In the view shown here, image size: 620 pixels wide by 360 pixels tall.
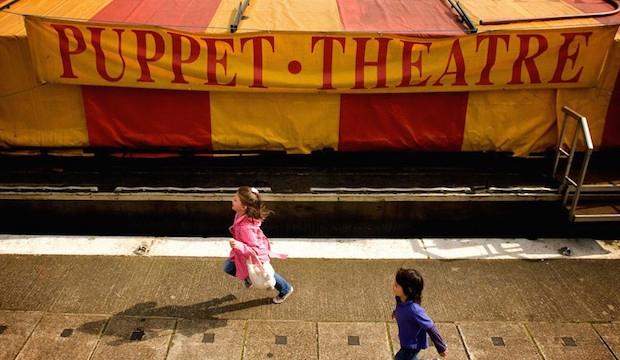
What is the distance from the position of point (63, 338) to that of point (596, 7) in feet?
24.5

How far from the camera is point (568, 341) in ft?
15.1

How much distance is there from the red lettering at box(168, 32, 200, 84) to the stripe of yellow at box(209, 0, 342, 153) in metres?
0.48

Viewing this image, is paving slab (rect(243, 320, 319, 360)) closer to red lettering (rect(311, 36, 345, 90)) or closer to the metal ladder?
red lettering (rect(311, 36, 345, 90))

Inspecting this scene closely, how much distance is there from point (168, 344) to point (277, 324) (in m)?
1.00

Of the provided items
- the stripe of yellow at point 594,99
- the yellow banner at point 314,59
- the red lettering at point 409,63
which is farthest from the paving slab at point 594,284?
the red lettering at point 409,63

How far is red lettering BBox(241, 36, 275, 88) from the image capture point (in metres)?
5.90

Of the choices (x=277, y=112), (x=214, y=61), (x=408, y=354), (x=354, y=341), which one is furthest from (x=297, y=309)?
(x=214, y=61)

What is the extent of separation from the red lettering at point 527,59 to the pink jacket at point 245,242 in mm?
3812

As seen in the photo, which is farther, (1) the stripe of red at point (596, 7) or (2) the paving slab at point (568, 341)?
(1) the stripe of red at point (596, 7)

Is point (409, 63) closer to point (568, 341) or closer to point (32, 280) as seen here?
point (568, 341)

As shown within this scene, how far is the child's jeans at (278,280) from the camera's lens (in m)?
4.83

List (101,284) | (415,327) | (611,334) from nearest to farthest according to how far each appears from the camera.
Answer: (415,327) < (611,334) < (101,284)

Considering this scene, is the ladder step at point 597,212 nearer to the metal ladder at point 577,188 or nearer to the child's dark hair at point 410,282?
the metal ladder at point 577,188

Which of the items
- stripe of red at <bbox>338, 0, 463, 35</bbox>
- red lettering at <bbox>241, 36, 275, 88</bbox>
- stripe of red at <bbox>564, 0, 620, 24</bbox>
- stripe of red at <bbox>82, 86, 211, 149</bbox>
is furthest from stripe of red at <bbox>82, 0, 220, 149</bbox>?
stripe of red at <bbox>564, 0, 620, 24</bbox>
